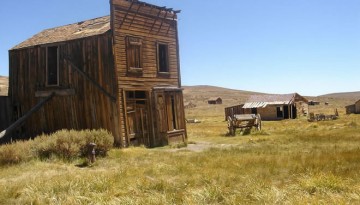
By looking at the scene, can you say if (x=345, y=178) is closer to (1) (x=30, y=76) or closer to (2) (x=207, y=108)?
(1) (x=30, y=76)

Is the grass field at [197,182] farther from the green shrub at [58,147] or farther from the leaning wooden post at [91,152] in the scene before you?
the green shrub at [58,147]

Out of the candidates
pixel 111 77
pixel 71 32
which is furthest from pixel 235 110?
pixel 111 77

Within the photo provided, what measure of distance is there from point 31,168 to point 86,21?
1147 centimetres

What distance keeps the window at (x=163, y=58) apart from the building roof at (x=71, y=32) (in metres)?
3.19

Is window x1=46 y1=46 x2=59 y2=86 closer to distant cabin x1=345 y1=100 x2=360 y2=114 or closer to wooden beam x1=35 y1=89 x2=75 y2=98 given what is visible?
wooden beam x1=35 y1=89 x2=75 y2=98

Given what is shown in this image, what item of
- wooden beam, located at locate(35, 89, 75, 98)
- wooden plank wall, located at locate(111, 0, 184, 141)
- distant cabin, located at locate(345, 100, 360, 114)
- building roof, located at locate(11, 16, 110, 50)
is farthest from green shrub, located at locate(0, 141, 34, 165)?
distant cabin, located at locate(345, 100, 360, 114)

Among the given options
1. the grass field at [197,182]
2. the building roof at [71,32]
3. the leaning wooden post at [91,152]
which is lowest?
the grass field at [197,182]

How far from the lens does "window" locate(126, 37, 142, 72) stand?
703 inches

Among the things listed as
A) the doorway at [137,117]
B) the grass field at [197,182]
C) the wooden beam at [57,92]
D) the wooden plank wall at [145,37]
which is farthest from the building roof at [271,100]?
the grass field at [197,182]

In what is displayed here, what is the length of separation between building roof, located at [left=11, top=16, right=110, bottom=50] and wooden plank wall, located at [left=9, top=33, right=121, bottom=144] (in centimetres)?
37

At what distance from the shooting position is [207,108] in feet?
279

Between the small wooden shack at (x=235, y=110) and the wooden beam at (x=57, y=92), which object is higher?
the wooden beam at (x=57, y=92)

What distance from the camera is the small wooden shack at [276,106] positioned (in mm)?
48625

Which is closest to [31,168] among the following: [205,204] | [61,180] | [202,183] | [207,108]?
[61,180]
